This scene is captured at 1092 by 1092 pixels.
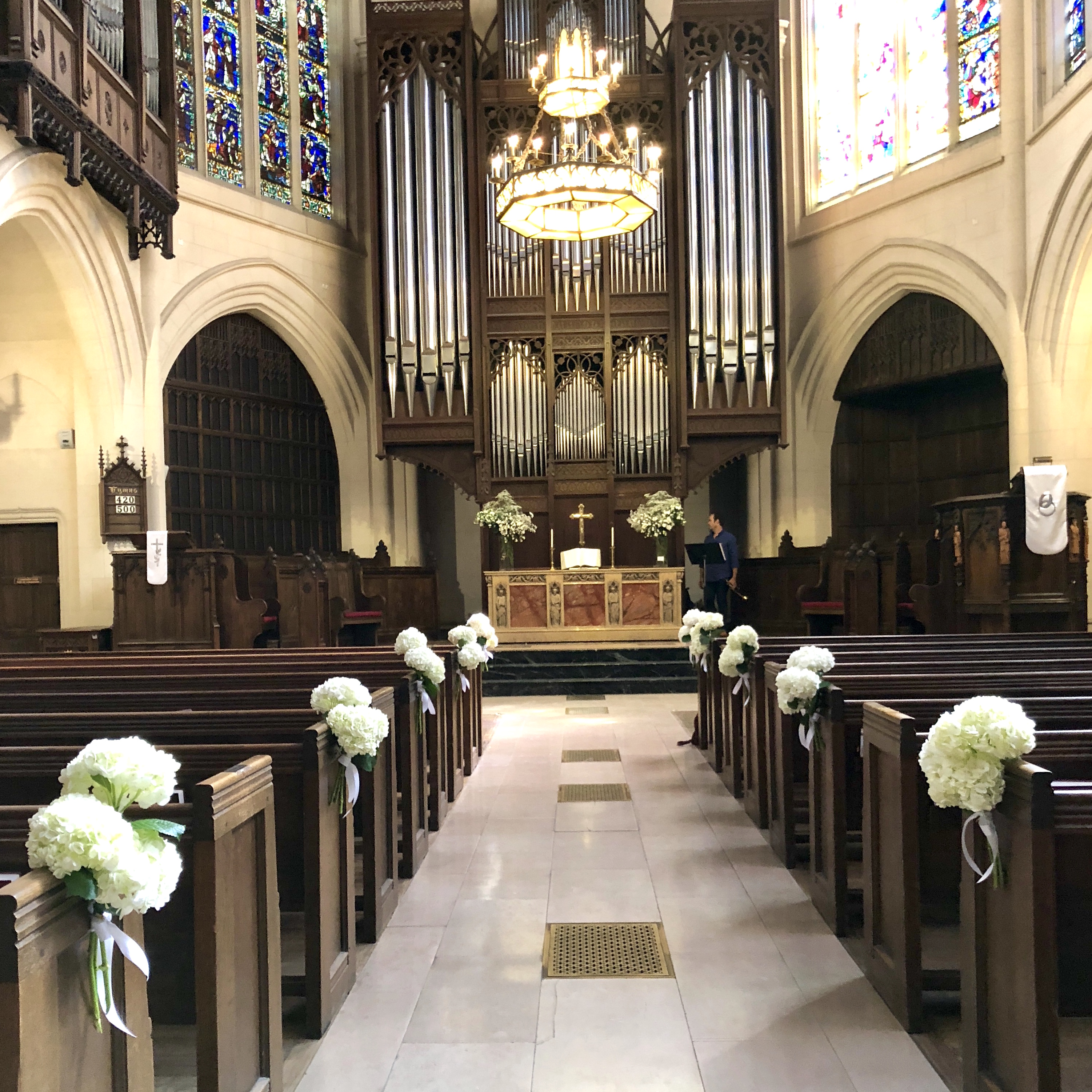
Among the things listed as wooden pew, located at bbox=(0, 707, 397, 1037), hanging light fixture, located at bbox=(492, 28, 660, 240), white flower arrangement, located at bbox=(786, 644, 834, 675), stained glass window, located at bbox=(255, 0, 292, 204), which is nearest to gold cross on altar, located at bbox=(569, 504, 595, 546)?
hanging light fixture, located at bbox=(492, 28, 660, 240)

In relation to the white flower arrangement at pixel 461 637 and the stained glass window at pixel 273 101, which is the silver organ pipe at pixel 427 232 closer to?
the stained glass window at pixel 273 101

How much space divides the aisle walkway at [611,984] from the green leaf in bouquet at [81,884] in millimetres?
1143

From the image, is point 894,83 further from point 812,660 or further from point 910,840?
point 910,840

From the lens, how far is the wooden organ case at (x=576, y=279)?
12.4 meters

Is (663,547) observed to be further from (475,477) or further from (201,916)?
(201,916)

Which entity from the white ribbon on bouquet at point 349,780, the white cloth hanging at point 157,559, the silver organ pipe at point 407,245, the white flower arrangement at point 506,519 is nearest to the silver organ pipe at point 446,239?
the silver organ pipe at point 407,245

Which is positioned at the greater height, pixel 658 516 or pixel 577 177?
pixel 577 177

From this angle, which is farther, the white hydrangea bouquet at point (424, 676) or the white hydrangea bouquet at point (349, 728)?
the white hydrangea bouquet at point (424, 676)

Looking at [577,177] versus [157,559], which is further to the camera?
[157,559]

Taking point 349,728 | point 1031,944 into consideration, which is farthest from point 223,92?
point 1031,944

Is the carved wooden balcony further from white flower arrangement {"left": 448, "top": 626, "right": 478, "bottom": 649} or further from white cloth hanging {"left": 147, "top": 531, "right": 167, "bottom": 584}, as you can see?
white flower arrangement {"left": 448, "top": 626, "right": 478, "bottom": 649}

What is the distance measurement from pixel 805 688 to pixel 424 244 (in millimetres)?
10084

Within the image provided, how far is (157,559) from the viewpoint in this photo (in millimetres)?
8844

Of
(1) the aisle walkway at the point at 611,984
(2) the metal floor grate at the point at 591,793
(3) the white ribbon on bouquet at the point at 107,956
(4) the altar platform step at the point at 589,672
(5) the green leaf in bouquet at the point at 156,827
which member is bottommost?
(1) the aisle walkway at the point at 611,984
